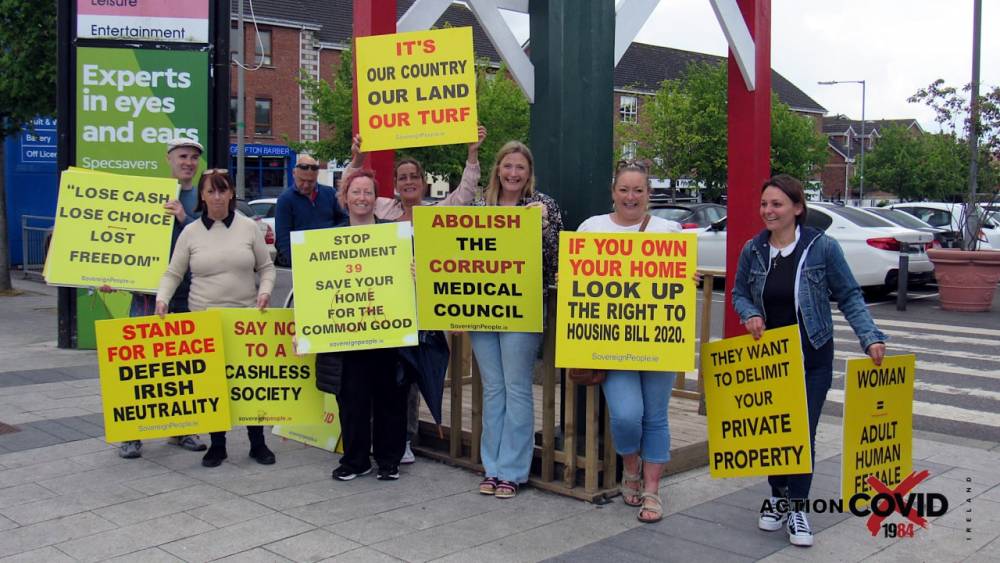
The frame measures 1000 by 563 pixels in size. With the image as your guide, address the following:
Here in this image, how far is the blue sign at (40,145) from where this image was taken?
17844mm

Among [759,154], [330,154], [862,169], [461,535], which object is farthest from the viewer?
[862,169]

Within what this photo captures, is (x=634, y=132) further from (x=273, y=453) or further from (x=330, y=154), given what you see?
(x=273, y=453)

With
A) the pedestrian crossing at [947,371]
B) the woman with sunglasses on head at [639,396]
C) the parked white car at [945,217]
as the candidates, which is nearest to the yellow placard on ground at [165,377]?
the woman with sunglasses on head at [639,396]

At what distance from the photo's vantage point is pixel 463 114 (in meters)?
5.34

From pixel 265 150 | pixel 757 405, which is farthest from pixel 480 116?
pixel 757 405

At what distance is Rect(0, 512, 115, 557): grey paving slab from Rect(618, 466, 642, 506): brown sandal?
8.29ft

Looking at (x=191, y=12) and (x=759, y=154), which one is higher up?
(x=191, y=12)

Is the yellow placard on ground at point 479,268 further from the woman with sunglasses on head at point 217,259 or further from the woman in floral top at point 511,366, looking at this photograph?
the woman with sunglasses on head at point 217,259

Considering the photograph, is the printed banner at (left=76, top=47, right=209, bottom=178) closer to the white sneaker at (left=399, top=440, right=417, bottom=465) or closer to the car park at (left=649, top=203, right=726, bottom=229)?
the white sneaker at (left=399, top=440, right=417, bottom=465)

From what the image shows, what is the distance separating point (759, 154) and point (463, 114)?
230 centimetres

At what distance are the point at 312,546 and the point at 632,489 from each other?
1659mm

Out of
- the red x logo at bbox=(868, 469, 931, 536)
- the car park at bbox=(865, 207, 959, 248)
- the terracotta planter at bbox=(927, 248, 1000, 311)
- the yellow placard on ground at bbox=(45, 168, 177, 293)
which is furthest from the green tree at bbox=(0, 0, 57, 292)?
the car park at bbox=(865, 207, 959, 248)

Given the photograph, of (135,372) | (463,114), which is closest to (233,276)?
(135,372)

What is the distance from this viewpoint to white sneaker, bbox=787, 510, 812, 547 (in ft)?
14.5
